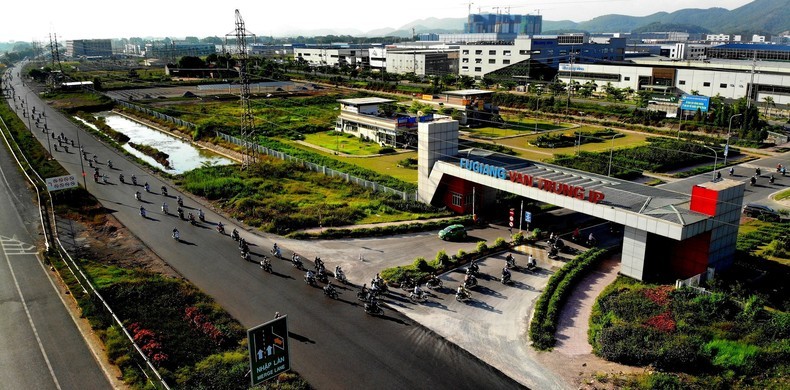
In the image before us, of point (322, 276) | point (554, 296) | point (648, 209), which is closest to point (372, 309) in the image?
point (322, 276)

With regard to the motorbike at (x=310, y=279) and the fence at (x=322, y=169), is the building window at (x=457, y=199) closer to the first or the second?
the fence at (x=322, y=169)

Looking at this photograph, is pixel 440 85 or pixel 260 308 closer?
pixel 260 308

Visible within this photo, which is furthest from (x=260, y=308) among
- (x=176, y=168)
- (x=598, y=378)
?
(x=176, y=168)

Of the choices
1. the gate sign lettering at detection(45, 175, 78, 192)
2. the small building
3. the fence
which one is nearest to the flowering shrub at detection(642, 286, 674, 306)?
the fence

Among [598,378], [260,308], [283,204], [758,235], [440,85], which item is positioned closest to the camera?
[598,378]

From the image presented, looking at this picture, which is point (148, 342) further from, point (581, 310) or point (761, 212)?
point (761, 212)

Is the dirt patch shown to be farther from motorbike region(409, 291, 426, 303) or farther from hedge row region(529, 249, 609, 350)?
hedge row region(529, 249, 609, 350)

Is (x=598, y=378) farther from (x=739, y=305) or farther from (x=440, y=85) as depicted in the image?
(x=440, y=85)
